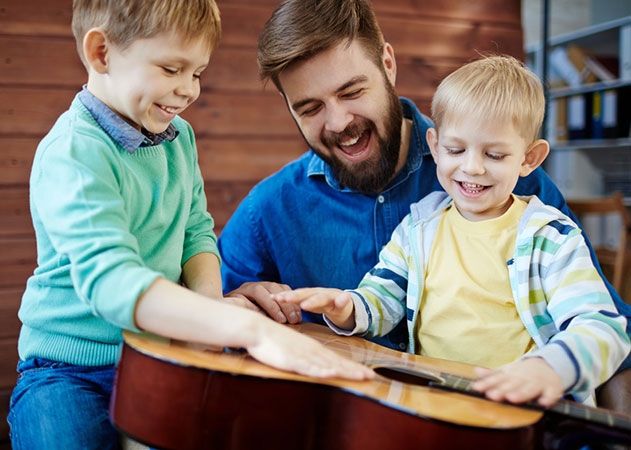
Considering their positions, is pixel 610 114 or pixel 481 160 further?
pixel 610 114

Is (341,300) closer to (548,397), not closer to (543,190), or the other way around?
(548,397)

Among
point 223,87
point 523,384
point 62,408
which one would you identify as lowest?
point 62,408

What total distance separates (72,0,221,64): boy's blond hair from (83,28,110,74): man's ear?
13 mm

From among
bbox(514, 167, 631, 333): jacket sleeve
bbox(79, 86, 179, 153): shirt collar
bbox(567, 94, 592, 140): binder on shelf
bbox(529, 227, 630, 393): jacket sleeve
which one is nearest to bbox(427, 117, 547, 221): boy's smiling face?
bbox(529, 227, 630, 393): jacket sleeve

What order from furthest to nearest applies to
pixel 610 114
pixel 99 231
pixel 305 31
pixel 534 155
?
pixel 610 114 < pixel 305 31 < pixel 534 155 < pixel 99 231

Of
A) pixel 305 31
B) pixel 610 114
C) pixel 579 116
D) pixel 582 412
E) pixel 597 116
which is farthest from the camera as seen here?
pixel 579 116

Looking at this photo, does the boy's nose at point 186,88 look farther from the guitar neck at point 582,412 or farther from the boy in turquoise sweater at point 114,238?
the guitar neck at point 582,412

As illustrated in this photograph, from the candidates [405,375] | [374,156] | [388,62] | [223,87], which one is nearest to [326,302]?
[405,375]

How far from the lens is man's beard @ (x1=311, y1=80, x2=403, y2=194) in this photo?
175 centimetres

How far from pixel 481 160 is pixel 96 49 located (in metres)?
0.70

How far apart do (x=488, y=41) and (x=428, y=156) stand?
2016 mm

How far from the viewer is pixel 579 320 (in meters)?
1.21

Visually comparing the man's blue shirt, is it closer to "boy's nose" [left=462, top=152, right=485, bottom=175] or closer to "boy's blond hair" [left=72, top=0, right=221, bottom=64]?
"boy's nose" [left=462, top=152, right=485, bottom=175]

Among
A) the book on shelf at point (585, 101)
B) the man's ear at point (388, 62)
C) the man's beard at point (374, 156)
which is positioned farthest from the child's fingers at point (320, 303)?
the book on shelf at point (585, 101)
